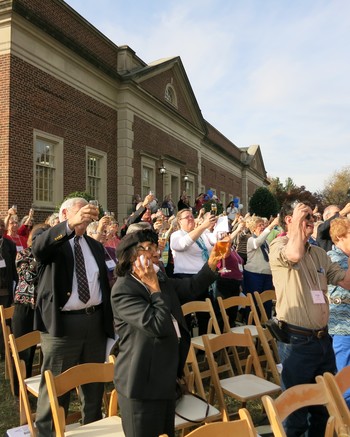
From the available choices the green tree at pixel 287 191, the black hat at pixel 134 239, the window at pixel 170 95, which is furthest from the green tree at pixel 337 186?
the black hat at pixel 134 239

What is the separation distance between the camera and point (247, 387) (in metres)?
3.71

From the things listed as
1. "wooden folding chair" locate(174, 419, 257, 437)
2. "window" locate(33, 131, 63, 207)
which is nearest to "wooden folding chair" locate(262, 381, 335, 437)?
"wooden folding chair" locate(174, 419, 257, 437)

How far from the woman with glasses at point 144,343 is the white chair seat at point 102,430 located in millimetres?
442

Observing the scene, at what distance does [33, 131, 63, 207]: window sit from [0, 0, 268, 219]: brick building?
0.10 feet

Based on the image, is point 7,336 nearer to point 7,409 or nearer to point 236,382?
point 7,409

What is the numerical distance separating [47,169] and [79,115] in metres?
2.37

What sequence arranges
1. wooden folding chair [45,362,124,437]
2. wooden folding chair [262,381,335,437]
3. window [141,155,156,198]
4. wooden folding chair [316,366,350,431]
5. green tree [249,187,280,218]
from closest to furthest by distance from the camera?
wooden folding chair [262,381,335,437] → wooden folding chair [316,366,350,431] → wooden folding chair [45,362,124,437] → window [141,155,156,198] → green tree [249,187,280,218]

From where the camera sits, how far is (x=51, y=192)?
1213 centimetres

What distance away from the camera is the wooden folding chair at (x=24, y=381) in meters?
3.13

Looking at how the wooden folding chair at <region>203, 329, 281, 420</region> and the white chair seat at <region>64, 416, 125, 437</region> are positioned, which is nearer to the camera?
the white chair seat at <region>64, 416, 125, 437</region>

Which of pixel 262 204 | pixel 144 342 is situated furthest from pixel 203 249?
pixel 262 204

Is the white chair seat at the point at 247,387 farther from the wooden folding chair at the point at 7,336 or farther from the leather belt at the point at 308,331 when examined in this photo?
the wooden folding chair at the point at 7,336

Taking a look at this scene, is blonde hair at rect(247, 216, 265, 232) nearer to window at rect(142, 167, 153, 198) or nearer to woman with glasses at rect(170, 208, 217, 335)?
woman with glasses at rect(170, 208, 217, 335)

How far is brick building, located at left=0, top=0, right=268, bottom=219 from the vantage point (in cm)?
1055
